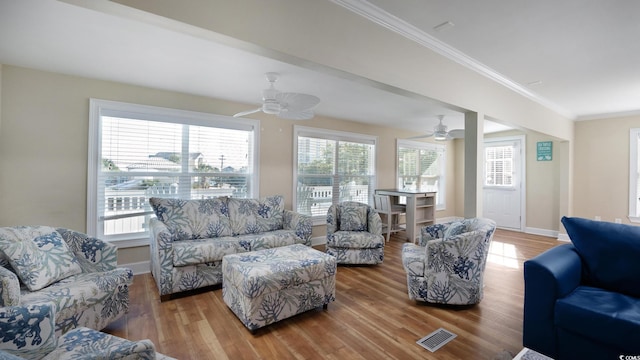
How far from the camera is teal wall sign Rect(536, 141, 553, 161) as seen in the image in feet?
19.6

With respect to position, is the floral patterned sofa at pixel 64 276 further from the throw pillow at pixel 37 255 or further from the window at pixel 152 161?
the window at pixel 152 161

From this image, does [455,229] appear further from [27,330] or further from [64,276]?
[64,276]

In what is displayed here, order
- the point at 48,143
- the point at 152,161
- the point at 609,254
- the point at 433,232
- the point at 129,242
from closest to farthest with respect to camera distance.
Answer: the point at 609,254 → the point at 48,143 → the point at 433,232 → the point at 129,242 → the point at 152,161

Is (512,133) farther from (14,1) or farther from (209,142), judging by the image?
(14,1)

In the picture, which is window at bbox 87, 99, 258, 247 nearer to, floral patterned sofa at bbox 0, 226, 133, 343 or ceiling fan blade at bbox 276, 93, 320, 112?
floral patterned sofa at bbox 0, 226, 133, 343

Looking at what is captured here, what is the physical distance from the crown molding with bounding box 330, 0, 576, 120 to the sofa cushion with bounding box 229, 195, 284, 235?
2.74 m

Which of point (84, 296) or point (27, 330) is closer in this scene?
point (27, 330)

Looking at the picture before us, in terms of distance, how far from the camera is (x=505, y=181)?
663 centimetres

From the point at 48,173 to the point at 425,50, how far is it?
420 centimetres

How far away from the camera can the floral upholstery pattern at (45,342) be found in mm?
1085

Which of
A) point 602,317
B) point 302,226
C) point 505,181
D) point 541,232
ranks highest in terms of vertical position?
point 505,181

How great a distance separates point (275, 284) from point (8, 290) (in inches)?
62.2

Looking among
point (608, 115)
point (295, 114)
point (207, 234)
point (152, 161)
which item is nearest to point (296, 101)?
point (295, 114)

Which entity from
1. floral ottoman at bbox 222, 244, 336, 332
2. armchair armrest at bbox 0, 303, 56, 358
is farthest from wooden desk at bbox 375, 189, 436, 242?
armchair armrest at bbox 0, 303, 56, 358
